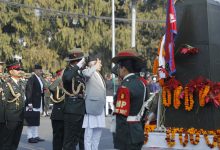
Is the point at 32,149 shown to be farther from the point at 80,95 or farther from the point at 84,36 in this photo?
the point at 84,36

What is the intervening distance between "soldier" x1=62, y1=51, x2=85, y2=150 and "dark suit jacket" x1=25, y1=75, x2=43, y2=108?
358 cm

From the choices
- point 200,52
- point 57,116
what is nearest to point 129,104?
point 200,52

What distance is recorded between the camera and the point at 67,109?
934 cm

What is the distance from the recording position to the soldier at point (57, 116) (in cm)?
1039

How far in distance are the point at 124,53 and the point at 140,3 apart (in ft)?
117

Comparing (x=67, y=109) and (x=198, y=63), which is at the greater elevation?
(x=198, y=63)

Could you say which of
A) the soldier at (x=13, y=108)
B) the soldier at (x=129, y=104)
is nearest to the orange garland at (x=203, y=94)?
the soldier at (x=129, y=104)

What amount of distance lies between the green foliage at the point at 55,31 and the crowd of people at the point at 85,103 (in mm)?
19959

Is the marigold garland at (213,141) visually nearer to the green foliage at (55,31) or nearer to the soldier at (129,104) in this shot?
the soldier at (129,104)

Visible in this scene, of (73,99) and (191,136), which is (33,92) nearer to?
(73,99)

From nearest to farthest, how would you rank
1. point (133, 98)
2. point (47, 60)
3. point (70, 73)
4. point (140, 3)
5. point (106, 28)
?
point (133, 98) < point (70, 73) < point (47, 60) < point (106, 28) < point (140, 3)

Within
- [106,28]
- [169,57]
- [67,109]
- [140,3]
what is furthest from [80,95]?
[140,3]

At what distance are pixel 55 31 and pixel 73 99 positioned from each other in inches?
1023

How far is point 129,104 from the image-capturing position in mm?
6488
